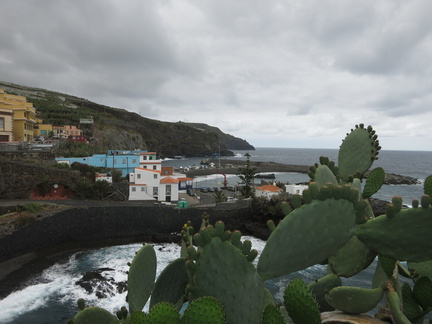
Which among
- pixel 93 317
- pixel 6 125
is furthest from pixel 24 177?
pixel 93 317

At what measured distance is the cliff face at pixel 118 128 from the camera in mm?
80806

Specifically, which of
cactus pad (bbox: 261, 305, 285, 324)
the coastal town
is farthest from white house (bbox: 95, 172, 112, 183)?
cactus pad (bbox: 261, 305, 285, 324)

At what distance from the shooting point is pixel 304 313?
6.91 feet

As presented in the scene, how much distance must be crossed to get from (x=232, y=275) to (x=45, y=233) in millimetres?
24788

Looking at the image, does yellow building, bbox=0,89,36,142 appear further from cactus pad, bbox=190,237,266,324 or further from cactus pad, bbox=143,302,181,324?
cactus pad, bbox=143,302,181,324

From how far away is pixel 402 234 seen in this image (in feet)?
7.69

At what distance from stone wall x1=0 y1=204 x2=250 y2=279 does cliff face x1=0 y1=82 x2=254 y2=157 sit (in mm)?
49583

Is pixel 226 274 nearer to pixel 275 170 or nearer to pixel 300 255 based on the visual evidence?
pixel 300 255

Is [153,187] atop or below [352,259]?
below

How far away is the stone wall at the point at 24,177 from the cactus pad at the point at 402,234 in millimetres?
34279

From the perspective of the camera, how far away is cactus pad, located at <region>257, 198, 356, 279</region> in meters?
2.43

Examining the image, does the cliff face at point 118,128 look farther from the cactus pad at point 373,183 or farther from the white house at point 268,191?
the cactus pad at point 373,183

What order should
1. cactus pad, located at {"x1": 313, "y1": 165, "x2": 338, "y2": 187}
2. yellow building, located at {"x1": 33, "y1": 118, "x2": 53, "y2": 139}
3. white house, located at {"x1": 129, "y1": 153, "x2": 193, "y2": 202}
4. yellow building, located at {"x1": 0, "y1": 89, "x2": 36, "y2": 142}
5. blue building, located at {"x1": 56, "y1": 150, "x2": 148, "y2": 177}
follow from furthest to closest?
yellow building, located at {"x1": 33, "y1": 118, "x2": 53, "y2": 139} → yellow building, located at {"x1": 0, "y1": 89, "x2": 36, "y2": 142} → blue building, located at {"x1": 56, "y1": 150, "x2": 148, "y2": 177} → white house, located at {"x1": 129, "y1": 153, "x2": 193, "y2": 202} → cactus pad, located at {"x1": 313, "y1": 165, "x2": 338, "y2": 187}

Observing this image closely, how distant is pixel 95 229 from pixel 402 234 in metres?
27.2
